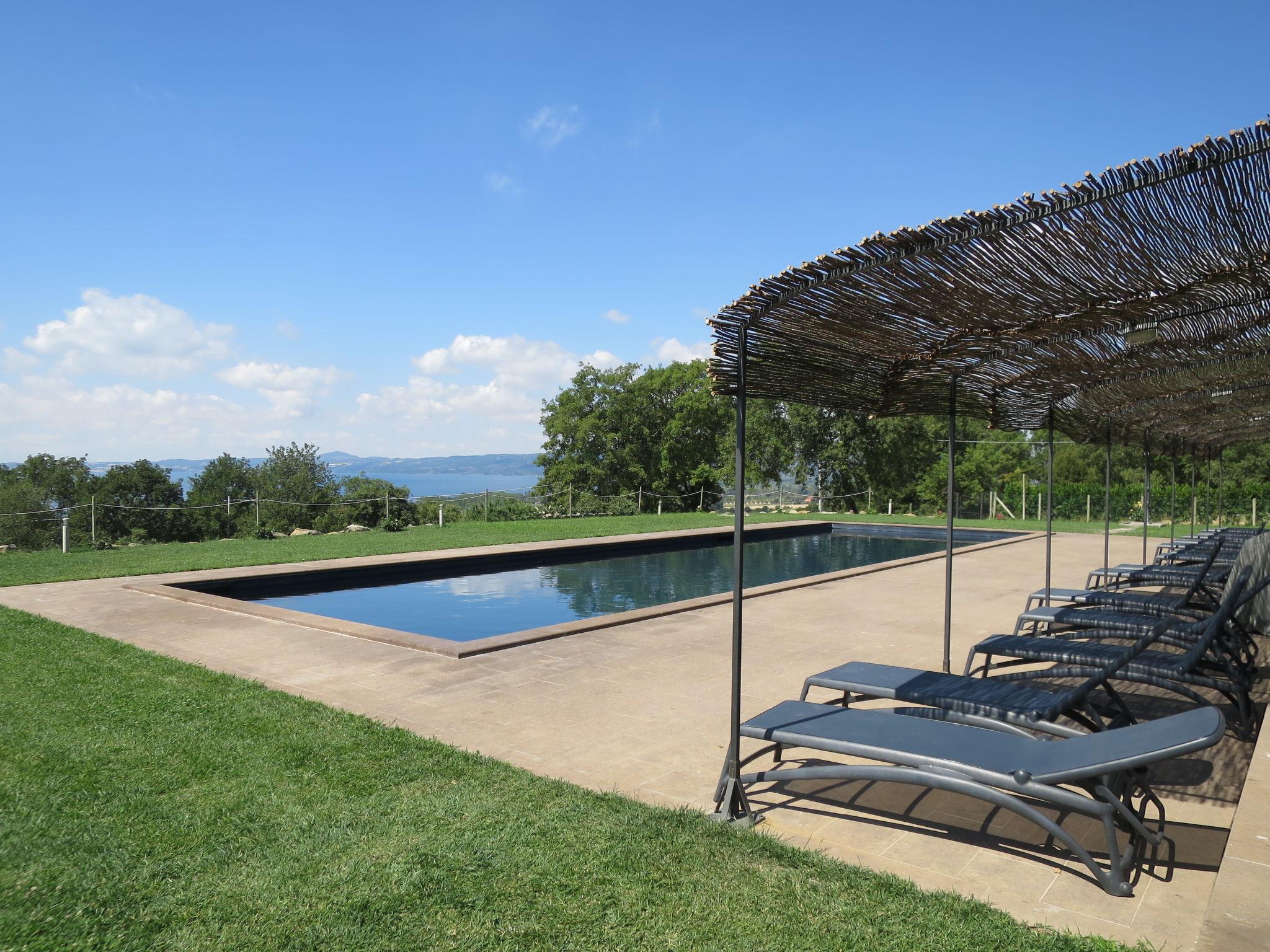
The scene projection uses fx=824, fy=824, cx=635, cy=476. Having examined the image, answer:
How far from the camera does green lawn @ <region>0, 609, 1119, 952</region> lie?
2.48 meters

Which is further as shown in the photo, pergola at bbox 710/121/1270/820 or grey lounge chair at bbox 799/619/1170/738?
grey lounge chair at bbox 799/619/1170/738

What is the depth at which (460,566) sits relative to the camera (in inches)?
535

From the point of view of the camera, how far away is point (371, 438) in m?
58.3

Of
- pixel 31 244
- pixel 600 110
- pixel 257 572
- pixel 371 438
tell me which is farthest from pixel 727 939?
pixel 371 438

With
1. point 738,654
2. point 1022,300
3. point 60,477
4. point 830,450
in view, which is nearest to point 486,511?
point 830,450

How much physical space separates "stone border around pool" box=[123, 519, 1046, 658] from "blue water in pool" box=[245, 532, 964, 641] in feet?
1.28

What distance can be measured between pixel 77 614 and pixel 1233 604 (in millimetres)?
9610

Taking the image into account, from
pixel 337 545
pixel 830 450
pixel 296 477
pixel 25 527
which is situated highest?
pixel 830 450

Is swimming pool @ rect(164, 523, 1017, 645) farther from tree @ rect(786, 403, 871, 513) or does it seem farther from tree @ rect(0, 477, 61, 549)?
tree @ rect(786, 403, 871, 513)

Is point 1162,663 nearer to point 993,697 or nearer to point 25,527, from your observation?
point 993,697

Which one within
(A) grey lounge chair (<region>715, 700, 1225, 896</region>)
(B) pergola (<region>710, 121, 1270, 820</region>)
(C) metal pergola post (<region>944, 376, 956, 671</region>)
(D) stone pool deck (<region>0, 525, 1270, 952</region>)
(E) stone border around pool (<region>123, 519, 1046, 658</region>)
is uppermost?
(B) pergola (<region>710, 121, 1270, 820</region>)

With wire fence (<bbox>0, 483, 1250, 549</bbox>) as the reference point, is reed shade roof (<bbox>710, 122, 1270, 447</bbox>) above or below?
above

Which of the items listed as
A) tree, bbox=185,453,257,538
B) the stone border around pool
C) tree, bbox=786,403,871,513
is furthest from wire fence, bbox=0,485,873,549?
the stone border around pool

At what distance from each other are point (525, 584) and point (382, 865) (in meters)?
10.3
